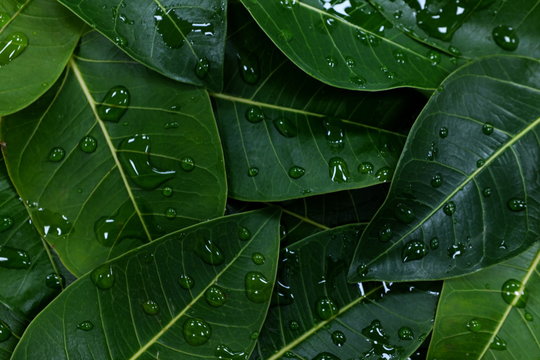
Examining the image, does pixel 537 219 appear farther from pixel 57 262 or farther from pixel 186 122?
pixel 57 262

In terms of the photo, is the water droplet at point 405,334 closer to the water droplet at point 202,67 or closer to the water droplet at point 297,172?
the water droplet at point 297,172

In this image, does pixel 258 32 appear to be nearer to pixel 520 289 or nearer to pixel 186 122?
pixel 186 122

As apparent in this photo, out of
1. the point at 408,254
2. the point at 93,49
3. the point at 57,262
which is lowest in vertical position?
the point at 57,262

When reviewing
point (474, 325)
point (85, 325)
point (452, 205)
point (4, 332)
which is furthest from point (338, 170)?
point (4, 332)

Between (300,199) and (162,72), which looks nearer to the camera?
(162,72)

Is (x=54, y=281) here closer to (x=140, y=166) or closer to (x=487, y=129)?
(x=140, y=166)

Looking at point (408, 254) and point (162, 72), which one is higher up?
point (162, 72)

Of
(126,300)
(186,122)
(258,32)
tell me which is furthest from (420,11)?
(126,300)
